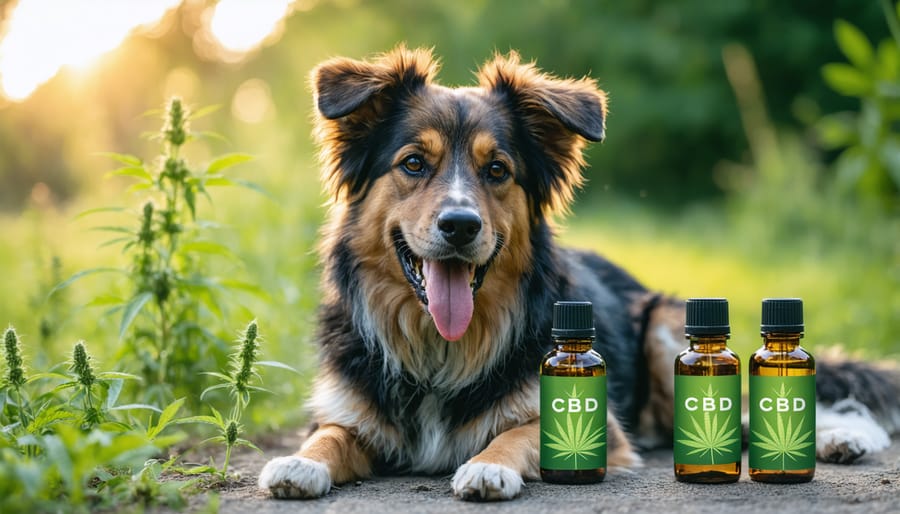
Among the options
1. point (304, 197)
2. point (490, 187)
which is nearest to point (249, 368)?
point (490, 187)

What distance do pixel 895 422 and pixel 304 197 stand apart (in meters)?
5.66

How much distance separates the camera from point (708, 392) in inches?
135

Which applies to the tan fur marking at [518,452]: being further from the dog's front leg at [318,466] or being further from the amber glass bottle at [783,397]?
the amber glass bottle at [783,397]

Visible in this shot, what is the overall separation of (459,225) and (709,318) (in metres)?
1.02

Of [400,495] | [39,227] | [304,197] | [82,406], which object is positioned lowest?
[400,495]

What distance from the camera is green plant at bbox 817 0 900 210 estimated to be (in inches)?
270

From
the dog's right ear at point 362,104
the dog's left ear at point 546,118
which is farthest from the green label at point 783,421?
the dog's right ear at point 362,104

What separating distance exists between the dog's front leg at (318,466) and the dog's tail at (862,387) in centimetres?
252

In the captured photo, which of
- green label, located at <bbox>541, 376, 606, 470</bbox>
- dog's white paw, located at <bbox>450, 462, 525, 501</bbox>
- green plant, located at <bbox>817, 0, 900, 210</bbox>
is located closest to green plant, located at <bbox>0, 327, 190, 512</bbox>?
dog's white paw, located at <bbox>450, 462, 525, 501</bbox>

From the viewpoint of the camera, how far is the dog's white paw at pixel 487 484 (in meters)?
3.36

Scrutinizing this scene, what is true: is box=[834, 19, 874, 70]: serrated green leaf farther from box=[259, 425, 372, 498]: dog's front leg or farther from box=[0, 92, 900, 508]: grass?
box=[259, 425, 372, 498]: dog's front leg

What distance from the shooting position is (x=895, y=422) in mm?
5059

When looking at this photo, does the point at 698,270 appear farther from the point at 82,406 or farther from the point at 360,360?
the point at 82,406

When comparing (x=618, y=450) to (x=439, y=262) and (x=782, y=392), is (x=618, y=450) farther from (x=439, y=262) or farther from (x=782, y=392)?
(x=439, y=262)
